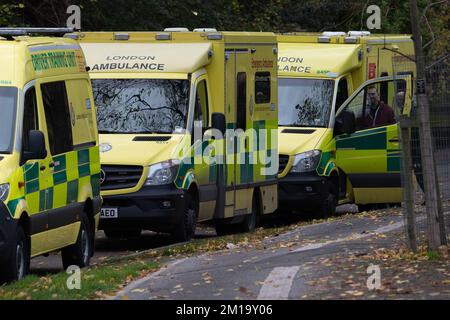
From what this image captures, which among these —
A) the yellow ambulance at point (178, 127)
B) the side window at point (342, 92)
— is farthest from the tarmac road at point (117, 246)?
the side window at point (342, 92)

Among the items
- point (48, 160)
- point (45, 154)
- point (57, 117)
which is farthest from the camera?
point (57, 117)

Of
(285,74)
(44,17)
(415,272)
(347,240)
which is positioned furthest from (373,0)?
(415,272)

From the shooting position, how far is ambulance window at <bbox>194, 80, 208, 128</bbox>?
17406 mm

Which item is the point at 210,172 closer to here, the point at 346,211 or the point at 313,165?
the point at 313,165

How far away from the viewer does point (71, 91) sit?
14.6m

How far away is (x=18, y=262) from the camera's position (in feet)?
40.9

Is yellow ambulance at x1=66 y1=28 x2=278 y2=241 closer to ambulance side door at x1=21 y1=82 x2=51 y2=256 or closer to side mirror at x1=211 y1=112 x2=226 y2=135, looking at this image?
side mirror at x1=211 y1=112 x2=226 y2=135

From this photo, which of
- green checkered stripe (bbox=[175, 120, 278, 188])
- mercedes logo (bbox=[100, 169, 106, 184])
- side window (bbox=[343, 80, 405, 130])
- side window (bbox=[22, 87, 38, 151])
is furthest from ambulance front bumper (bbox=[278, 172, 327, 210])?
side window (bbox=[22, 87, 38, 151])

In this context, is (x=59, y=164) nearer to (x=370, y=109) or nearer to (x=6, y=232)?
(x=6, y=232)

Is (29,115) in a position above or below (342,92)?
below

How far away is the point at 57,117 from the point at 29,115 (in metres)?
0.82

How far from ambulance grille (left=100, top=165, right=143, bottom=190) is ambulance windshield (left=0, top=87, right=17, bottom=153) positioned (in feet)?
12.4

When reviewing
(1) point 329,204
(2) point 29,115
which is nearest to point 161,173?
(2) point 29,115

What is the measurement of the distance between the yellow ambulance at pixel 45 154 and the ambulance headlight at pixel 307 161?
533 cm
